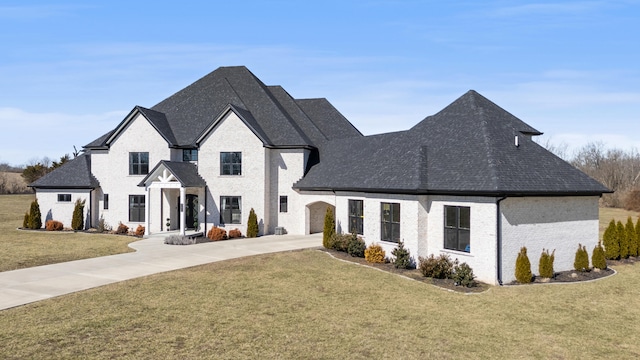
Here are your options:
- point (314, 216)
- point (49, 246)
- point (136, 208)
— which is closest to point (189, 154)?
point (136, 208)

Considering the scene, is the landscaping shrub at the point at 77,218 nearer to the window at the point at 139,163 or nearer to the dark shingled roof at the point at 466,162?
the window at the point at 139,163

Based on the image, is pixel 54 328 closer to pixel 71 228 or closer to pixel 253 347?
pixel 253 347

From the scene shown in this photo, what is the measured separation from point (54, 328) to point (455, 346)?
34.0 feet

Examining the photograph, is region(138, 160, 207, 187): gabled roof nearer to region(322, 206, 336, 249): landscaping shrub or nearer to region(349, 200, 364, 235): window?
region(322, 206, 336, 249): landscaping shrub

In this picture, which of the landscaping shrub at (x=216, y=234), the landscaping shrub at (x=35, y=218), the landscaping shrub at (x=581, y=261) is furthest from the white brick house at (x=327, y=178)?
the landscaping shrub at (x=216, y=234)

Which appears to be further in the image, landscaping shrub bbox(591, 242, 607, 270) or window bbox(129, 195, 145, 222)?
window bbox(129, 195, 145, 222)

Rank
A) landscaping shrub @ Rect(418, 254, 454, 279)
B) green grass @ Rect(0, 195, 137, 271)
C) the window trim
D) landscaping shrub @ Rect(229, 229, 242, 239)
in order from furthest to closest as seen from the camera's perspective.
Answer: landscaping shrub @ Rect(229, 229, 242, 239) → green grass @ Rect(0, 195, 137, 271) → the window trim → landscaping shrub @ Rect(418, 254, 454, 279)

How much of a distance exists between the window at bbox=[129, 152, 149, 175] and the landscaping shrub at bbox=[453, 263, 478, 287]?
2466 cm

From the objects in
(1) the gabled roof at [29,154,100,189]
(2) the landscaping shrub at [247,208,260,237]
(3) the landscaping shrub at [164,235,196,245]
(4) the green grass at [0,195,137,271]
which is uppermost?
(1) the gabled roof at [29,154,100,189]

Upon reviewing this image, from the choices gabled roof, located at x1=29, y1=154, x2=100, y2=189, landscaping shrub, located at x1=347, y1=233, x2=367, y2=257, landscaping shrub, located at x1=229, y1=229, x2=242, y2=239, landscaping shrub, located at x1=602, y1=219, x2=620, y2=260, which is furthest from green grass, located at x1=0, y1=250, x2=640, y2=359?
gabled roof, located at x1=29, y1=154, x2=100, y2=189

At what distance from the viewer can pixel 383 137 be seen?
95.0 feet

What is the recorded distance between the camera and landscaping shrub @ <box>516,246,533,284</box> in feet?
57.2

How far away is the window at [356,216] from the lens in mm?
24825

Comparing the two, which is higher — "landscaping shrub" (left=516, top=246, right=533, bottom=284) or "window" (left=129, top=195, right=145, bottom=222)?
"window" (left=129, top=195, right=145, bottom=222)
